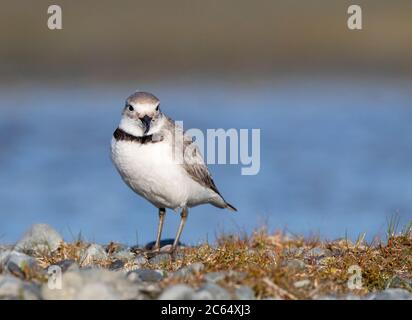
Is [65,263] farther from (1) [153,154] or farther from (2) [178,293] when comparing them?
(2) [178,293]

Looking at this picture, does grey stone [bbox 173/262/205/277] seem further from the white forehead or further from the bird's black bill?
the white forehead

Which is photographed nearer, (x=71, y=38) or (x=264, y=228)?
(x=264, y=228)

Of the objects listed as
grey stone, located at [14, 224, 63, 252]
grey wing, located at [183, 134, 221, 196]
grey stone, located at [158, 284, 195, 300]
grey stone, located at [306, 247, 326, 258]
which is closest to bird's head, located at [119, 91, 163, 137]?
grey wing, located at [183, 134, 221, 196]

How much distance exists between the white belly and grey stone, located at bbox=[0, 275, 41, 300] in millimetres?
2749

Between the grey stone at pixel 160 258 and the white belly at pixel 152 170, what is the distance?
646mm

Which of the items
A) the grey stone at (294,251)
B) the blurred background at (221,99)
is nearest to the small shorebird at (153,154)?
the grey stone at (294,251)

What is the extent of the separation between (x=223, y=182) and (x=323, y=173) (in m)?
2.10

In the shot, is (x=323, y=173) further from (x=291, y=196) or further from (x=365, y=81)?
(x=365, y=81)

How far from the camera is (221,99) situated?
81.4 ft

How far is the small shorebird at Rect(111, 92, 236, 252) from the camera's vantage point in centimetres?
916

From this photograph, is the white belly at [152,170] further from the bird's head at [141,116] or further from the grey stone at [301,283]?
the grey stone at [301,283]

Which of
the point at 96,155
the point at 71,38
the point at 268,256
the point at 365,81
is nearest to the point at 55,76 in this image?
the point at 71,38
